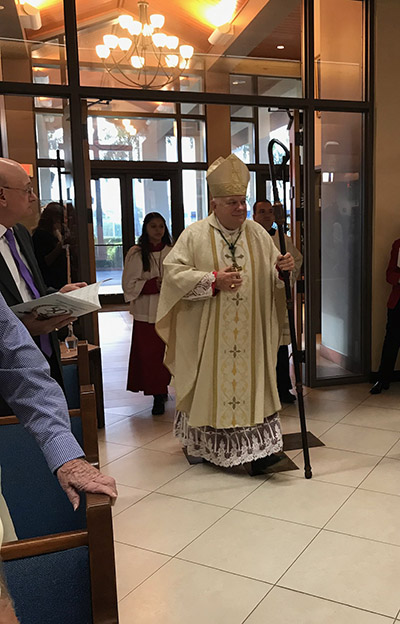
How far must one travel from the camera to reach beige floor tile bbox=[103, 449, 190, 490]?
325 centimetres

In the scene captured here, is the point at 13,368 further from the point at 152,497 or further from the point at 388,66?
the point at 388,66

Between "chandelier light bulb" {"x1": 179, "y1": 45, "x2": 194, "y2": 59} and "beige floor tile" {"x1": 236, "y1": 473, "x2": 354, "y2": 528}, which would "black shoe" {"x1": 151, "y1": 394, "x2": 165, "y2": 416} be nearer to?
"beige floor tile" {"x1": 236, "y1": 473, "x2": 354, "y2": 528}

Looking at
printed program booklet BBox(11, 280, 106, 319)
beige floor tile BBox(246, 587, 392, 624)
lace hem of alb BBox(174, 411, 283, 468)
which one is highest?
printed program booklet BBox(11, 280, 106, 319)

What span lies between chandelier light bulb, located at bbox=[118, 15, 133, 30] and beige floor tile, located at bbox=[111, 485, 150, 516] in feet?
10.8

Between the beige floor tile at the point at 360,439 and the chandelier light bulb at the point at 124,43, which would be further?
the chandelier light bulb at the point at 124,43

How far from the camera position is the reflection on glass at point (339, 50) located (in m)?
4.82

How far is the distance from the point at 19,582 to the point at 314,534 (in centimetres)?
191

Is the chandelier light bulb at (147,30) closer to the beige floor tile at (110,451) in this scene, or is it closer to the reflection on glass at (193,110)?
the beige floor tile at (110,451)

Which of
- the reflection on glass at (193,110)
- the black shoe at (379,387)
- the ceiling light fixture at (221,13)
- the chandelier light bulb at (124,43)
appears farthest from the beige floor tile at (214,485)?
the reflection on glass at (193,110)

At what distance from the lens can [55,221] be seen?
4.36 meters

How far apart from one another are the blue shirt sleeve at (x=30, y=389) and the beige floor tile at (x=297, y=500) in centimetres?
188

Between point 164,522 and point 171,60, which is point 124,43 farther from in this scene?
point 164,522

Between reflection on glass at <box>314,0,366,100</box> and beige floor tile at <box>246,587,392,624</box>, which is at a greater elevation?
reflection on glass at <box>314,0,366,100</box>

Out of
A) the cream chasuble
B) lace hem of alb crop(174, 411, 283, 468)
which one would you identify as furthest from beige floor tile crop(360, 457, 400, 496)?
the cream chasuble
